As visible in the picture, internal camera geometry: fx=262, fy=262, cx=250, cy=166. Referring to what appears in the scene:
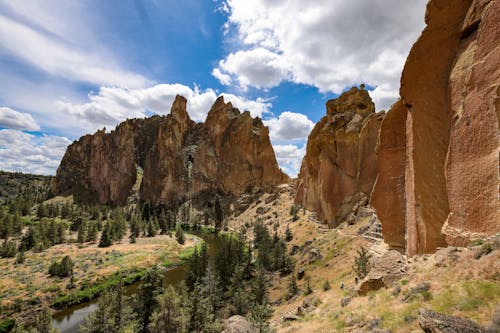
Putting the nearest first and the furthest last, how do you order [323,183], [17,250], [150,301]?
[150,301] → [323,183] → [17,250]

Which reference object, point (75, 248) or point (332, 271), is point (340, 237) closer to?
point (332, 271)

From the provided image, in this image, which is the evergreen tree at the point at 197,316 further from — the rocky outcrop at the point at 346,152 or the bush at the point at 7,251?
the bush at the point at 7,251

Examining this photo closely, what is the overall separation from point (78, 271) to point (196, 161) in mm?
102083

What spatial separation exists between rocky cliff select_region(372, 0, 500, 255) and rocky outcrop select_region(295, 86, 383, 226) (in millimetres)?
27543

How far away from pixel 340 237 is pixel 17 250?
8263 cm

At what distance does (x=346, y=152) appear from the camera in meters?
49.8

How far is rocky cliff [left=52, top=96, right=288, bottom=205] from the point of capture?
14300 cm

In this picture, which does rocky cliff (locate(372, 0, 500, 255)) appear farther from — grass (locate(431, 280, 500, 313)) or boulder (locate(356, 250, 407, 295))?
grass (locate(431, 280, 500, 313))

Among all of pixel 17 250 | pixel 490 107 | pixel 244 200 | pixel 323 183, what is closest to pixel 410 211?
pixel 490 107

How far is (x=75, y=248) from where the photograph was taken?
240ft

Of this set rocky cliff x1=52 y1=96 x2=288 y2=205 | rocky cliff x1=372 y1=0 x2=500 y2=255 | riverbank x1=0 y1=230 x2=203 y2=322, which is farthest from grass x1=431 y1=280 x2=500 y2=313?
rocky cliff x1=52 y1=96 x2=288 y2=205

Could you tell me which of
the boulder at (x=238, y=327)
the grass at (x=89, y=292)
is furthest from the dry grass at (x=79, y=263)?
the boulder at (x=238, y=327)

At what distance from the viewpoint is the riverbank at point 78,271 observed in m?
43.7

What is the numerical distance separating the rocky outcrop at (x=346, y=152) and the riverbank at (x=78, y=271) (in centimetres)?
3977
